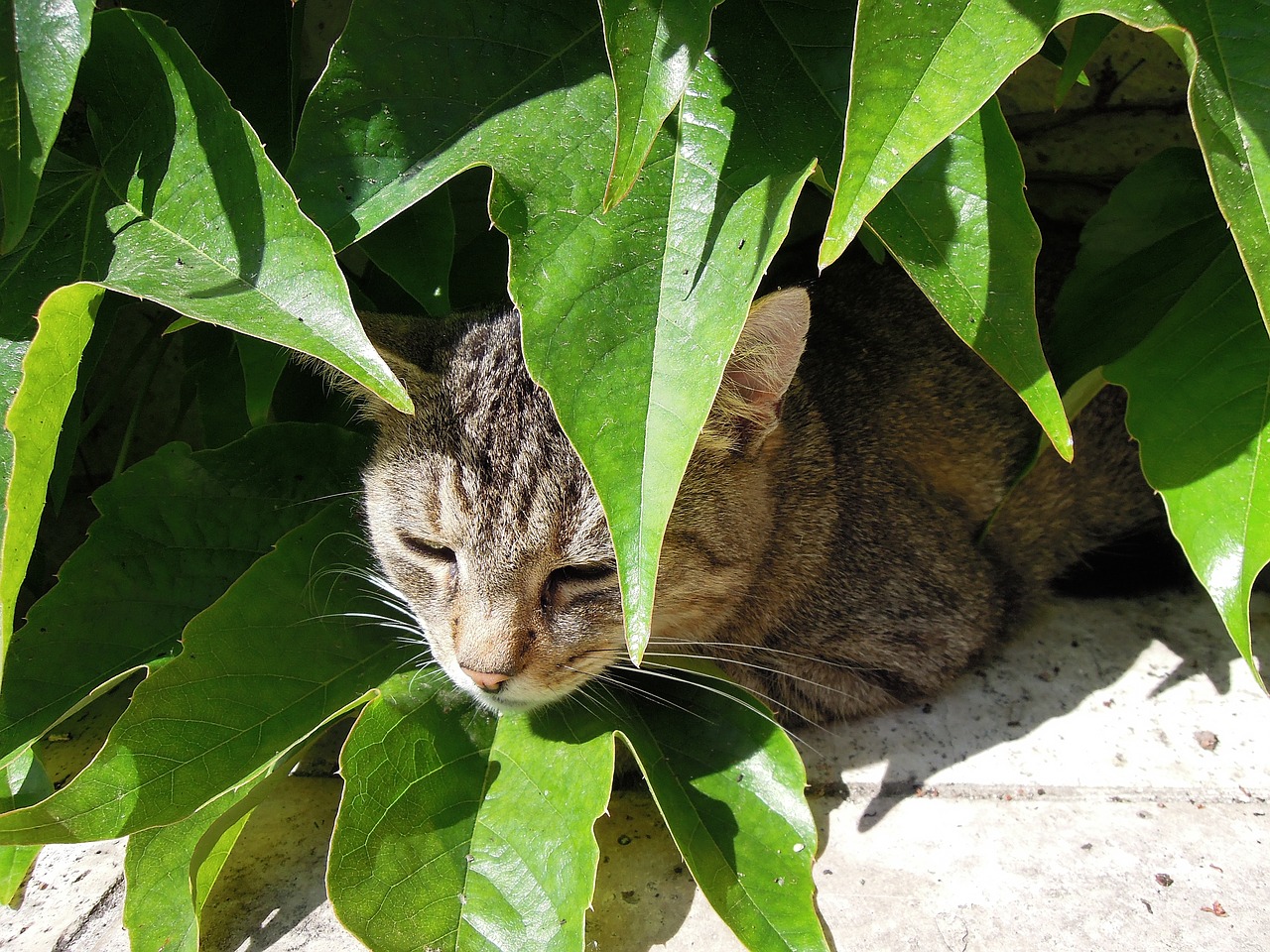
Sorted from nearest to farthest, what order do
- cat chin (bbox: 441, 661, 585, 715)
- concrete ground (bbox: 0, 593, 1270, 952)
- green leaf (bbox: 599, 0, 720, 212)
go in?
green leaf (bbox: 599, 0, 720, 212)
concrete ground (bbox: 0, 593, 1270, 952)
cat chin (bbox: 441, 661, 585, 715)

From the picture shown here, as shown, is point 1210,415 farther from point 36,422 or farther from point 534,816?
point 36,422

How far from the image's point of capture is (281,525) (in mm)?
1778

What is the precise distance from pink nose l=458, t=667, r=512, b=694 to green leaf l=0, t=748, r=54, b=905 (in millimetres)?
667

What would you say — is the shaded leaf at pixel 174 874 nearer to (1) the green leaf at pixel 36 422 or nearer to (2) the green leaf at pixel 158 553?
(2) the green leaf at pixel 158 553

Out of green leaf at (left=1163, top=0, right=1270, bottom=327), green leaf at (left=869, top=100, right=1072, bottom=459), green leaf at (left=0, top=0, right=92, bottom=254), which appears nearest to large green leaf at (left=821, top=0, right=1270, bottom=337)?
green leaf at (left=1163, top=0, right=1270, bottom=327)

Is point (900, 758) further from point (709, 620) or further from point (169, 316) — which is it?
point (169, 316)

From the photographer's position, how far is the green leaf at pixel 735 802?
52.5 inches

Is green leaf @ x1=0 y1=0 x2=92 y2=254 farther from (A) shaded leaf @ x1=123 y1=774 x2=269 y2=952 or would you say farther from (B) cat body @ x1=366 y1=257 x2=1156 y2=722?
(A) shaded leaf @ x1=123 y1=774 x2=269 y2=952

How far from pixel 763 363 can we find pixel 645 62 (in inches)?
23.2

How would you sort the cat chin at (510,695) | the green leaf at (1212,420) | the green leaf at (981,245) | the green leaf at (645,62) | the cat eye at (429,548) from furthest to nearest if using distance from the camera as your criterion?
1. the cat eye at (429,548)
2. the cat chin at (510,695)
3. the green leaf at (1212,420)
4. the green leaf at (981,245)
5. the green leaf at (645,62)

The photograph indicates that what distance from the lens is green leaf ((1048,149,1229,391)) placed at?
1.60m

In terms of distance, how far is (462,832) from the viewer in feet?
4.65

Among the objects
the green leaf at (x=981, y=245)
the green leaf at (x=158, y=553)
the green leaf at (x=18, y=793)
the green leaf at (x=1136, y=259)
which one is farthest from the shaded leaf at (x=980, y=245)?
the green leaf at (x=18, y=793)

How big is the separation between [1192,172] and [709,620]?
3.86 ft
